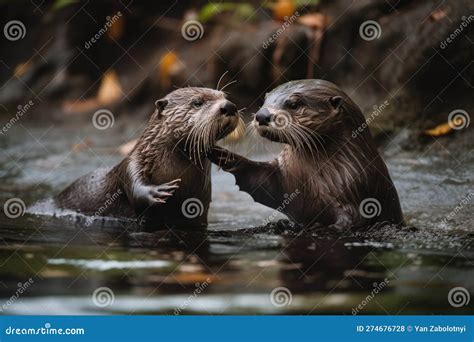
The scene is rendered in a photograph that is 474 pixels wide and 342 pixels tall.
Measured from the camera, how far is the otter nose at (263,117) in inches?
135

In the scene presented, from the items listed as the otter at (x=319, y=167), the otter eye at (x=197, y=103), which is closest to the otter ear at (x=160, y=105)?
the otter eye at (x=197, y=103)

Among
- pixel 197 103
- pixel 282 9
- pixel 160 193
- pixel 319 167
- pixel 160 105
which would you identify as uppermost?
pixel 282 9

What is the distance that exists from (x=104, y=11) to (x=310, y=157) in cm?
317

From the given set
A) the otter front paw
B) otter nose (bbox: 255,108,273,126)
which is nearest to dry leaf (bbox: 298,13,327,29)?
the otter front paw

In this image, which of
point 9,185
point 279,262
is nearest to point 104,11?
point 9,185

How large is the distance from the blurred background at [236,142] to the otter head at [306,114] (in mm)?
211

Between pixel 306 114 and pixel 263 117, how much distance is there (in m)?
0.20

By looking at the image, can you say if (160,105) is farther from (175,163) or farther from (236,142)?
(236,142)

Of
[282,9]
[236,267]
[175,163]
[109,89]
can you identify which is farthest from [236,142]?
[109,89]

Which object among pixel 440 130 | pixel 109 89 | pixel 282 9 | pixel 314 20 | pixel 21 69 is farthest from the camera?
pixel 21 69

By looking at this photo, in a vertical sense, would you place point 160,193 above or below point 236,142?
below

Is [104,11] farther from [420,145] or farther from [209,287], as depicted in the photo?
[209,287]

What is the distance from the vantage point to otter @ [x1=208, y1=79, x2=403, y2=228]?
3.54 metres

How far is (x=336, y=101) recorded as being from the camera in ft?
11.7
